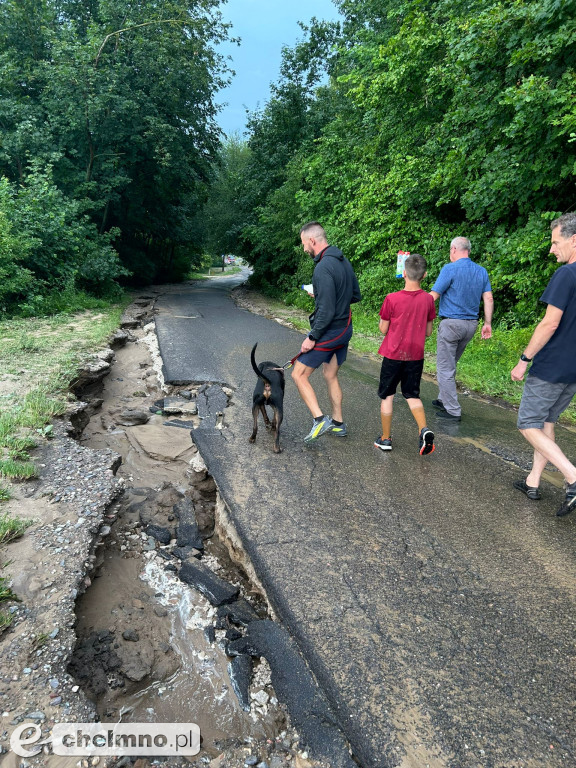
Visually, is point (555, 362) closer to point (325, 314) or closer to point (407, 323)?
point (407, 323)

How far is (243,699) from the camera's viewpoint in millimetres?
2381

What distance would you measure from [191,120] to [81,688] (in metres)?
23.3

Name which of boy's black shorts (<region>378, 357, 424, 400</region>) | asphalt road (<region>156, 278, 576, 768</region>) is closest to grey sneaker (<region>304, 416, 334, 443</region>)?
asphalt road (<region>156, 278, 576, 768</region>)

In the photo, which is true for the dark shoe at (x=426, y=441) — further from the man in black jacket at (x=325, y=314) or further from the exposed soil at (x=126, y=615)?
the exposed soil at (x=126, y=615)

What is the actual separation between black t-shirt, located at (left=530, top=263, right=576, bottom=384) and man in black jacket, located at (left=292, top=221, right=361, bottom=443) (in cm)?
182

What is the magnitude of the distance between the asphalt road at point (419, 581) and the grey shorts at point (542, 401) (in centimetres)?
70

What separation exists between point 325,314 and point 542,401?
205 centimetres

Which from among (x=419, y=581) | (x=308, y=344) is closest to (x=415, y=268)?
(x=308, y=344)

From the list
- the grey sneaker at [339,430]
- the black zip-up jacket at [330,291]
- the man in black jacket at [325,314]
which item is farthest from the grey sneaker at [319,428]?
the black zip-up jacket at [330,291]

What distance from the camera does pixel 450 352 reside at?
608 cm

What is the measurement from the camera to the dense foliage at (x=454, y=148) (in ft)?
24.5

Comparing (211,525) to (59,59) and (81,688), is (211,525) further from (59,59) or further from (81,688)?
(59,59)

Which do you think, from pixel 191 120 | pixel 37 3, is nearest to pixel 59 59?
pixel 37 3

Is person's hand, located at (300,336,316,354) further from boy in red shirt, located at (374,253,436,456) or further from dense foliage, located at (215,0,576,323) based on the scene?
dense foliage, located at (215,0,576,323)
